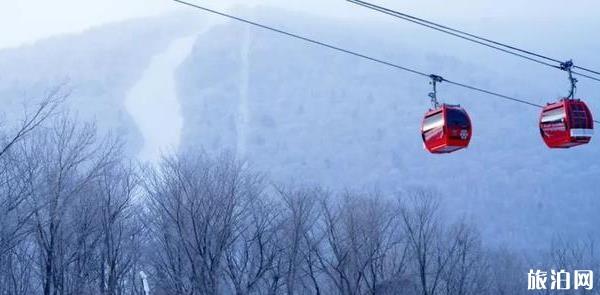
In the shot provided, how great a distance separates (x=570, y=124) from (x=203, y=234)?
15.3 metres

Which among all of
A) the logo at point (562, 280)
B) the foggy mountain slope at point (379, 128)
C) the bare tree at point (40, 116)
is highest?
the foggy mountain slope at point (379, 128)

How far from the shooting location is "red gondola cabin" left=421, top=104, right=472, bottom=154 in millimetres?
11867

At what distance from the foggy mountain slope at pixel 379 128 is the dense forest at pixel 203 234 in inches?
251

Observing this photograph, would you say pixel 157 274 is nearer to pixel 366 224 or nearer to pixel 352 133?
pixel 366 224

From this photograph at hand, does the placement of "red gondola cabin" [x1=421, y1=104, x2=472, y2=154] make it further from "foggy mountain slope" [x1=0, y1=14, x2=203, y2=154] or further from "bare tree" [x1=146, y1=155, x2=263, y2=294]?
"foggy mountain slope" [x1=0, y1=14, x2=203, y2=154]

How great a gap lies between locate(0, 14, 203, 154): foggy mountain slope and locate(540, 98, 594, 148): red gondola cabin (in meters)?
34.7

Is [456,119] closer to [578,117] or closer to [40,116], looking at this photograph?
[578,117]

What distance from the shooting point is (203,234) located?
25.1 metres

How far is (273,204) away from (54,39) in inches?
1494

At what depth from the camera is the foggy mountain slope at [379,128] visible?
42906mm

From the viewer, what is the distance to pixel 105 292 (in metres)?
24.6

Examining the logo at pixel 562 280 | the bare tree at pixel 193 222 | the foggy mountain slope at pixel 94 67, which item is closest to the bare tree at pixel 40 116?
the bare tree at pixel 193 222

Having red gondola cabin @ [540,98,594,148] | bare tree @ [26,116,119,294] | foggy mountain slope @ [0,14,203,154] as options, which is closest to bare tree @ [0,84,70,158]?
bare tree @ [26,116,119,294]

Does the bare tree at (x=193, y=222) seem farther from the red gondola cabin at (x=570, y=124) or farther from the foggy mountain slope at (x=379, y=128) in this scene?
the red gondola cabin at (x=570, y=124)
